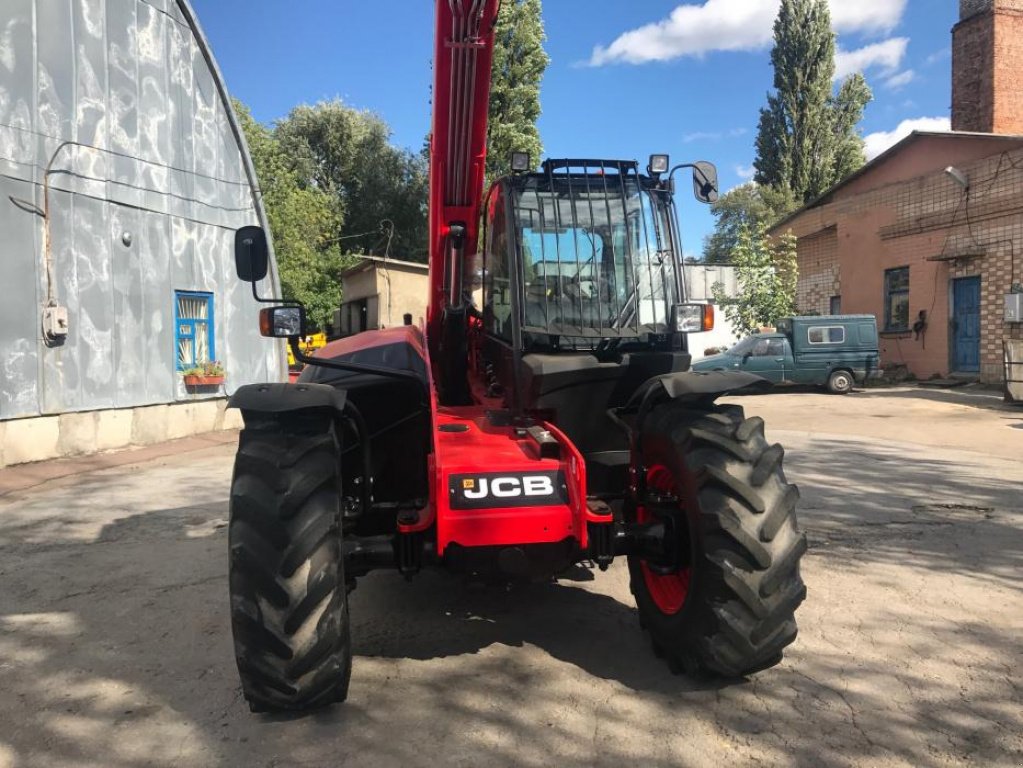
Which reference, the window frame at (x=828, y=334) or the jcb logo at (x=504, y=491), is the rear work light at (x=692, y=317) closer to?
the jcb logo at (x=504, y=491)

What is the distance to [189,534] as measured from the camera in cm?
641

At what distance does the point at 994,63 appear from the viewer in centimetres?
2352

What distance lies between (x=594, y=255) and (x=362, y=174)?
102 feet

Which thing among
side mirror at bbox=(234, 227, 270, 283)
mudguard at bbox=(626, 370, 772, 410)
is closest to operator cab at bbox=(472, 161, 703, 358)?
mudguard at bbox=(626, 370, 772, 410)

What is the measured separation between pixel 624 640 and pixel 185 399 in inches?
412

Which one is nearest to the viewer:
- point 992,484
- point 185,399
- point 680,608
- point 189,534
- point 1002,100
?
point 680,608

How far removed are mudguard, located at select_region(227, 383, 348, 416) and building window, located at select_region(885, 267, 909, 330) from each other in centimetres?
2027

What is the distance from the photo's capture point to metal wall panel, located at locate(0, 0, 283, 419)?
375 inches

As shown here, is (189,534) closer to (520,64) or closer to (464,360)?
(464,360)

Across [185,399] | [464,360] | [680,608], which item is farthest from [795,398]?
[680,608]

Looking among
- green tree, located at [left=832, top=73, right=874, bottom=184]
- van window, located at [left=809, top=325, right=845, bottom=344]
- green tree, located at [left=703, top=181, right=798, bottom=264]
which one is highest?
green tree, located at [left=832, top=73, right=874, bottom=184]

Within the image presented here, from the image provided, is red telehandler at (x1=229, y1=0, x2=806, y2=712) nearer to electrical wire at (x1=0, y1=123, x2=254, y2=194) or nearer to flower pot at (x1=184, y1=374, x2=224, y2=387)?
electrical wire at (x1=0, y1=123, x2=254, y2=194)

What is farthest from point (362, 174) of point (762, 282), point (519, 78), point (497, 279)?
point (497, 279)

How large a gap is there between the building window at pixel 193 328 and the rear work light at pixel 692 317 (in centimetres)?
1043
